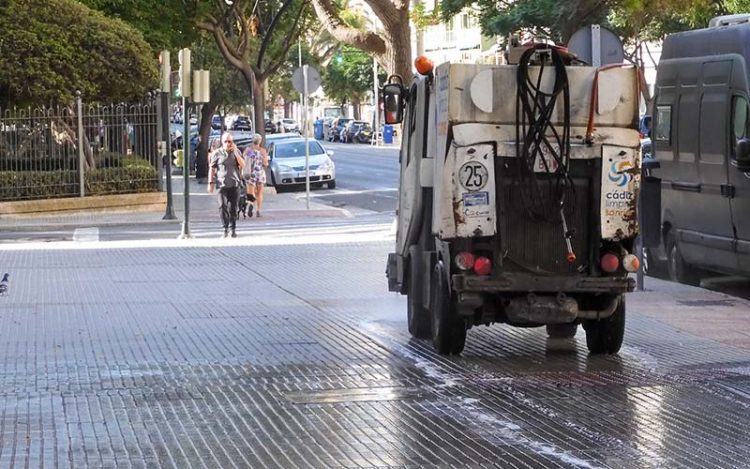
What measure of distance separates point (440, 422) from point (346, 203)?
27.7m

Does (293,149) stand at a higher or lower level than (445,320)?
higher

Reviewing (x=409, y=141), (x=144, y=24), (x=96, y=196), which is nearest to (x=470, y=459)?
(x=409, y=141)

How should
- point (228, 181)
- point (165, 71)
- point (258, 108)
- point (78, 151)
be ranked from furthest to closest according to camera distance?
point (258, 108)
point (78, 151)
point (165, 71)
point (228, 181)

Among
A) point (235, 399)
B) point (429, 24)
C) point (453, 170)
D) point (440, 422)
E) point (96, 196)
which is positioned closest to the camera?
point (440, 422)

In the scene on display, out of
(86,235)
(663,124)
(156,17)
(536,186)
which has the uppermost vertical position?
(156,17)

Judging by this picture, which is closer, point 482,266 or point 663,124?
point 482,266

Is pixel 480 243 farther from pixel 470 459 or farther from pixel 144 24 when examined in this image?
pixel 144 24

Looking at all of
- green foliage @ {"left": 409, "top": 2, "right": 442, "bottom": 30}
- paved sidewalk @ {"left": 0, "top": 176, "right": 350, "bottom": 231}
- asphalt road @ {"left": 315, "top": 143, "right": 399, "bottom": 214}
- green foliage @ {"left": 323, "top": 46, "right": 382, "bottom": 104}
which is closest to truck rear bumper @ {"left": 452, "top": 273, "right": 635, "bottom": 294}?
green foliage @ {"left": 409, "top": 2, "right": 442, "bottom": 30}

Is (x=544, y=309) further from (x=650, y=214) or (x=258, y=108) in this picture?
(x=258, y=108)

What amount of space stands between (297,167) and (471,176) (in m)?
31.1

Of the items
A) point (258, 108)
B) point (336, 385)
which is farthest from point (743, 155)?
point (258, 108)

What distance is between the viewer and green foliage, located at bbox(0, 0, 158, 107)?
1244 inches

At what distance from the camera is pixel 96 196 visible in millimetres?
31766

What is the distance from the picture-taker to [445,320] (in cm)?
1134
